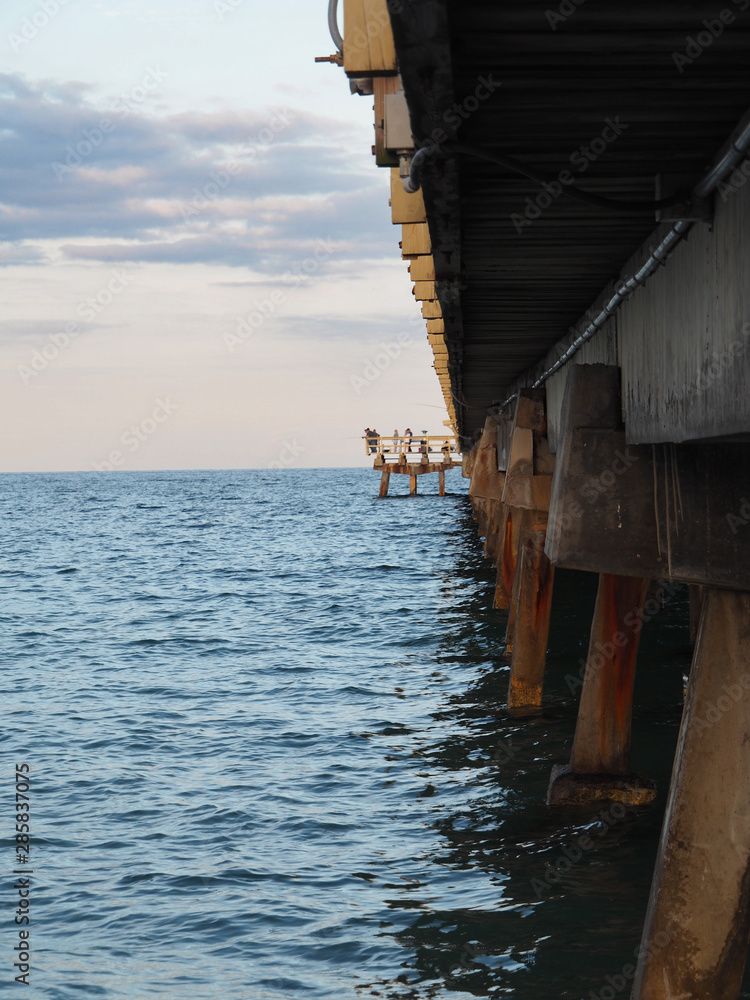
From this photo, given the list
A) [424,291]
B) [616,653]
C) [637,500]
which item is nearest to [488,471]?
[424,291]

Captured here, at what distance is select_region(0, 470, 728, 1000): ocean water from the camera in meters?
6.23

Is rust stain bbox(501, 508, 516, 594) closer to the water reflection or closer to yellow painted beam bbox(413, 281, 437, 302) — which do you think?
the water reflection

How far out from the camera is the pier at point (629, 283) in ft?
9.51

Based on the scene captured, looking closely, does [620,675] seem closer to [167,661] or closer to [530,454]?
Answer: [530,454]

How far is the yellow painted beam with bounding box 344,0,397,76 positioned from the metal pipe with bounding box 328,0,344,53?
0.18 metres

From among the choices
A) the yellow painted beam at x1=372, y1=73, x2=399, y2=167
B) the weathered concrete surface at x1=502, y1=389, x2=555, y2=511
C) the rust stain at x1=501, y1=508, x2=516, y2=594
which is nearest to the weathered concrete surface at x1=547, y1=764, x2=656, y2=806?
the weathered concrete surface at x1=502, y1=389, x2=555, y2=511

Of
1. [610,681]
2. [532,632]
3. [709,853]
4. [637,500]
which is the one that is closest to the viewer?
[709,853]

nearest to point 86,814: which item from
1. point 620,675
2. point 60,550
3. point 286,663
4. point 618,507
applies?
point 620,675

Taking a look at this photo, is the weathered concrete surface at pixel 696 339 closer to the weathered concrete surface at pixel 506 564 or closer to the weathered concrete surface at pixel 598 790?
the weathered concrete surface at pixel 598 790

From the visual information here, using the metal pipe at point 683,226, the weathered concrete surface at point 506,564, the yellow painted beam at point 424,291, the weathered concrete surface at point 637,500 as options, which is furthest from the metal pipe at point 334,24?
the weathered concrete surface at point 506,564

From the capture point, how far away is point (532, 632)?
11.7 metres

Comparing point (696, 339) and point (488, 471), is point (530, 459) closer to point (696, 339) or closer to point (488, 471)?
point (696, 339)

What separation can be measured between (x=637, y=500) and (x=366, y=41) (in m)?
2.77

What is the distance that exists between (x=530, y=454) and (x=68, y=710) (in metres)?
6.47
